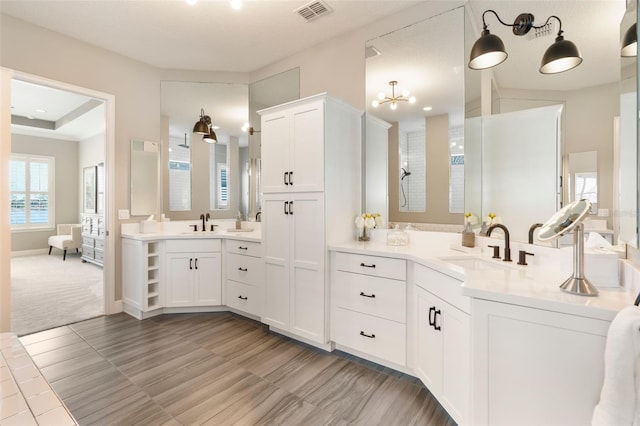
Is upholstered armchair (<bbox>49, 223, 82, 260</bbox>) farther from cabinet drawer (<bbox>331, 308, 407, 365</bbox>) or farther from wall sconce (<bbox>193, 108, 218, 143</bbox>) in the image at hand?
cabinet drawer (<bbox>331, 308, 407, 365</bbox>)

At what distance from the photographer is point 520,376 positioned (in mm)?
1185

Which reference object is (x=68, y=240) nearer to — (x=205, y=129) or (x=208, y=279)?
(x=205, y=129)

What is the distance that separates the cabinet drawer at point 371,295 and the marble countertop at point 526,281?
22cm

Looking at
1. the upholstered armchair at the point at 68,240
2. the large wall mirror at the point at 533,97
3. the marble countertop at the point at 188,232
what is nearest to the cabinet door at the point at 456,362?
the large wall mirror at the point at 533,97

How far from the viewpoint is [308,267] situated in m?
2.58

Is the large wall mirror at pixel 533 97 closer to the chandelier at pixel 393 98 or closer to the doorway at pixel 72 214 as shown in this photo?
the chandelier at pixel 393 98

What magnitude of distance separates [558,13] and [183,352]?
3.53 m

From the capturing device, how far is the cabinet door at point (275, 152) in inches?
Answer: 107

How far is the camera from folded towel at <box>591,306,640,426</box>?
0.83m

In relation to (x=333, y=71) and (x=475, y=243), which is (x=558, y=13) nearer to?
(x=475, y=243)

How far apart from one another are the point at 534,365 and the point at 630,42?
4.49ft

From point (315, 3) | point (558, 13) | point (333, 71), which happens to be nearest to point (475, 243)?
point (558, 13)

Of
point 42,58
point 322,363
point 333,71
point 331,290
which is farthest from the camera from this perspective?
point 333,71

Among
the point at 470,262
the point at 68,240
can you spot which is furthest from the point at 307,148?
the point at 68,240
